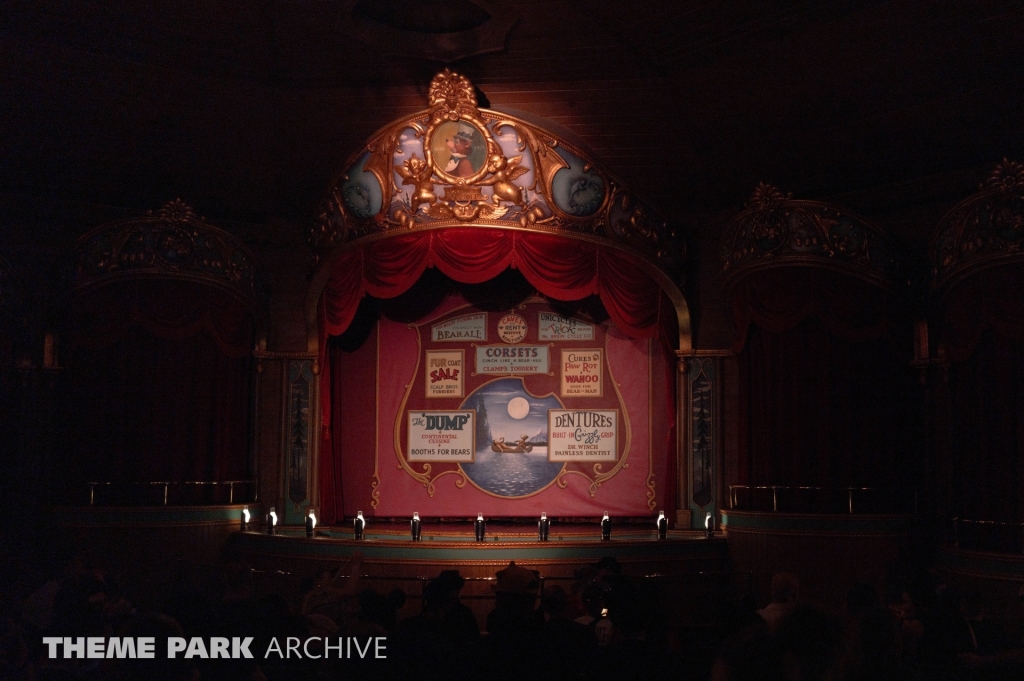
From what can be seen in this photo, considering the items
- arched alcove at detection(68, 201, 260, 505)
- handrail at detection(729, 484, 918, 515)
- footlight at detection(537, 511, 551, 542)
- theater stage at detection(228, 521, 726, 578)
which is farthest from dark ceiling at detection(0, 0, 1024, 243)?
footlight at detection(537, 511, 551, 542)

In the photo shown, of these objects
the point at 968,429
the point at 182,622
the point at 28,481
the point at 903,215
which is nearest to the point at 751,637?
the point at 182,622

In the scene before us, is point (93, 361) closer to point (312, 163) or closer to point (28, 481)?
point (28, 481)

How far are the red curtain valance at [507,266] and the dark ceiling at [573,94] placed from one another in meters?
0.98

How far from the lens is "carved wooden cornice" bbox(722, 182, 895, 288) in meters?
9.10

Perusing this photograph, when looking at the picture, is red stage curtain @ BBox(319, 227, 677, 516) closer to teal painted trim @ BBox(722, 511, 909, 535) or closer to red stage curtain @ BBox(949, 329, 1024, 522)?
teal painted trim @ BBox(722, 511, 909, 535)

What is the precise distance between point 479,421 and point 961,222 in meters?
5.41

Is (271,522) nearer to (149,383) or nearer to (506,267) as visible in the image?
(149,383)

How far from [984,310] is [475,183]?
4632 millimetres

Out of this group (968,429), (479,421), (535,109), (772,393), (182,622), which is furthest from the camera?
(479,421)

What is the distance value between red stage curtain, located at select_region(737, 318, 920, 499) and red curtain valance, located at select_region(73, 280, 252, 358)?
543cm

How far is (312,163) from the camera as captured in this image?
35.5ft

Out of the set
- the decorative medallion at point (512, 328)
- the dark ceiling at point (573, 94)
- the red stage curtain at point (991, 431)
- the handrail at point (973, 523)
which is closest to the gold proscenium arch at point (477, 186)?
the dark ceiling at point (573, 94)

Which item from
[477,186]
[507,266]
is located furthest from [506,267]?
[477,186]

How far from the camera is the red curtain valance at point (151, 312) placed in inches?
403
